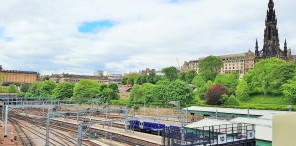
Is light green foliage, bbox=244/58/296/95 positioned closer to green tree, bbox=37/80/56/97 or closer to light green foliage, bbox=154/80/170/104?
light green foliage, bbox=154/80/170/104

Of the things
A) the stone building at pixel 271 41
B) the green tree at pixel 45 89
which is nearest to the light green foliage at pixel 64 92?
the green tree at pixel 45 89

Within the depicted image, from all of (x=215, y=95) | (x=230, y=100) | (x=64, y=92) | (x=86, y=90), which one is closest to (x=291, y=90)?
(x=230, y=100)

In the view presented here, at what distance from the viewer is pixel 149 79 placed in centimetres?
13512

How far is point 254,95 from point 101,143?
160 ft

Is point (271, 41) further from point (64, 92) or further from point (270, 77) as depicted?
point (64, 92)

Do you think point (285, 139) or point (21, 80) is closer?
point (285, 139)

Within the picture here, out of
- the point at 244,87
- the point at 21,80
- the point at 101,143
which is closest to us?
the point at 101,143

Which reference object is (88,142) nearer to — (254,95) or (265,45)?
(254,95)

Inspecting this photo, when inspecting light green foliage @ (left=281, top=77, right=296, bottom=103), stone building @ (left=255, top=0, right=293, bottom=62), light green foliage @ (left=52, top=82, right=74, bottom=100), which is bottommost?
light green foliage @ (left=52, top=82, right=74, bottom=100)

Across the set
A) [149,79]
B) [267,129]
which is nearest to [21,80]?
[149,79]

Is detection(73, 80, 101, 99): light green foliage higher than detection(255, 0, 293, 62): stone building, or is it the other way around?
detection(255, 0, 293, 62): stone building

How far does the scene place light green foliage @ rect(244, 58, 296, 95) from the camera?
60312 mm

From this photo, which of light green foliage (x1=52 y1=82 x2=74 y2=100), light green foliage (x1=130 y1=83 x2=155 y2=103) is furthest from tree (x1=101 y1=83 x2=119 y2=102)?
light green foliage (x1=52 y1=82 x2=74 y2=100)

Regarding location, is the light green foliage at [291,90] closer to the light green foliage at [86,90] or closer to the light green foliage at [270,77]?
the light green foliage at [270,77]
